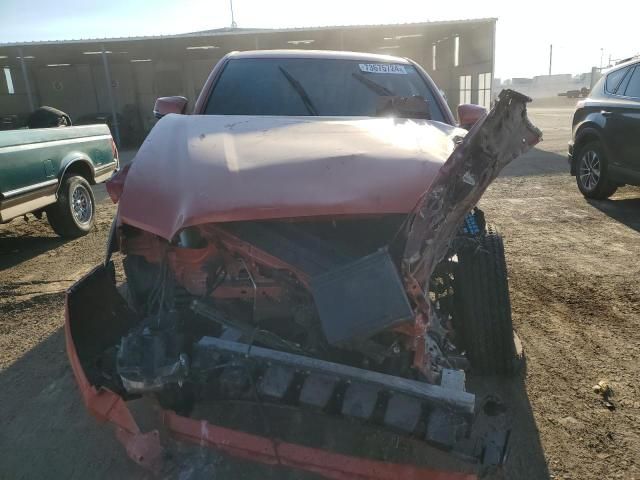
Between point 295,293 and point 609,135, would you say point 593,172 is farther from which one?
point 295,293

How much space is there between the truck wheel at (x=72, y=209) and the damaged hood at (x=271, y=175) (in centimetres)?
405

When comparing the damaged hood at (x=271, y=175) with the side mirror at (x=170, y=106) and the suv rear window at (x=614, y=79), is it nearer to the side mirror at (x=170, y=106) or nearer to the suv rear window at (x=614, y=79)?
the side mirror at (x=170, y=106)

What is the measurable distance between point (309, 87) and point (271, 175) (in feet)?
5.87

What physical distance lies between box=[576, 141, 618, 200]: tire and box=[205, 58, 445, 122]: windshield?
424cm

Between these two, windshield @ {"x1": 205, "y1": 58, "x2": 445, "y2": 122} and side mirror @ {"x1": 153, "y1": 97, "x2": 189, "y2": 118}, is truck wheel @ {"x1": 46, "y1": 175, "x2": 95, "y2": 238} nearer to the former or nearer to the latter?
side mirror @ {"x1": 153, "y1": 97, "x2": 189, "y2": 118}

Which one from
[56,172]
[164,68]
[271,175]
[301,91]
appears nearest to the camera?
[271,175]

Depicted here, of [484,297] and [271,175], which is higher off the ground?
[271,175]

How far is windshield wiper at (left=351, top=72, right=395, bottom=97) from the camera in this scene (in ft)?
12.1

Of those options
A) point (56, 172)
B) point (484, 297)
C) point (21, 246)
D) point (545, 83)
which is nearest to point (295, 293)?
point (484, 297)

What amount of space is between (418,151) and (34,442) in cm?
243

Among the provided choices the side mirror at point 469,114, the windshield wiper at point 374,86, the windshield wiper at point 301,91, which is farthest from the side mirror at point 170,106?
the side mirror at point 469,114

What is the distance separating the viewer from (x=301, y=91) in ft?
11.7

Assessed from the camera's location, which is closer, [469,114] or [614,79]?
[469,114]

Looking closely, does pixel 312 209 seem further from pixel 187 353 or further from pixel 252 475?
pixel 252 475
